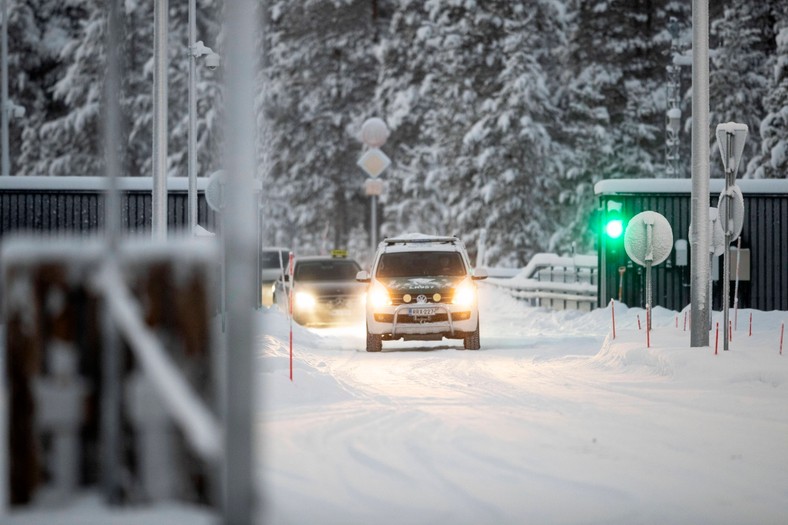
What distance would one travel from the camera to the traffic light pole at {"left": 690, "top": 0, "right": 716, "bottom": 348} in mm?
14766

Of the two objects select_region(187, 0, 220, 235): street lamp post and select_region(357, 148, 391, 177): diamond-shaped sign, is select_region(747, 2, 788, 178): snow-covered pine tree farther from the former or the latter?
select_region(187, 0, 220, 235): street lamp post

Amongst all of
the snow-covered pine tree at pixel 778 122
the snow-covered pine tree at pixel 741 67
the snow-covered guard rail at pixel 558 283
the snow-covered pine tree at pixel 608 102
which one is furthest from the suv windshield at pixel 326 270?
the snow-covered pine tree at pixel 741 67

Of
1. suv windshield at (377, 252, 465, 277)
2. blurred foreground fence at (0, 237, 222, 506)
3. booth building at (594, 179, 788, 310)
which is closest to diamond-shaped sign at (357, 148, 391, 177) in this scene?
booth building at (594, 179, 788, 310)

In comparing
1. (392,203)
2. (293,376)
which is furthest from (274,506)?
(392,203)

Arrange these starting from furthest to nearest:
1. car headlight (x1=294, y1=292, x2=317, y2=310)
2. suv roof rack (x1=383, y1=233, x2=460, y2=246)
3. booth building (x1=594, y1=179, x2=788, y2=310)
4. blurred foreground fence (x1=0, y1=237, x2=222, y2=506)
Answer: car headlight (x1=294, y1=292, x2=317, y2=310), booth building (x1=594, y1=179, x2=788, y2=310), suv roof rack (x1=383, y1=233, x2=460, y2=246), blurred foreground fence (x1=0, y1=237, x2=222, y2=506)

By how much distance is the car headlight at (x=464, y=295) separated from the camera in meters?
18.6

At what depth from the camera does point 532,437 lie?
8.98m

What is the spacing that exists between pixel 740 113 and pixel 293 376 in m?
40.6

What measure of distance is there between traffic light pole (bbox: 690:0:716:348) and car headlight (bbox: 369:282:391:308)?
17.5 feet

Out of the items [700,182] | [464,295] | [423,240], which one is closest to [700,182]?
[700,182]

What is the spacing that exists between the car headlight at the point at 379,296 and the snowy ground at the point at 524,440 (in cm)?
160

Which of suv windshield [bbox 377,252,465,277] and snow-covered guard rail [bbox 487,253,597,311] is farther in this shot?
snow-covered guard rail [bbox 487,253,597,311]

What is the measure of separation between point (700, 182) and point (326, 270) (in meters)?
13.6

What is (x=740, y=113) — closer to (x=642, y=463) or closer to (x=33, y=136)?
(x=33, y=136)
